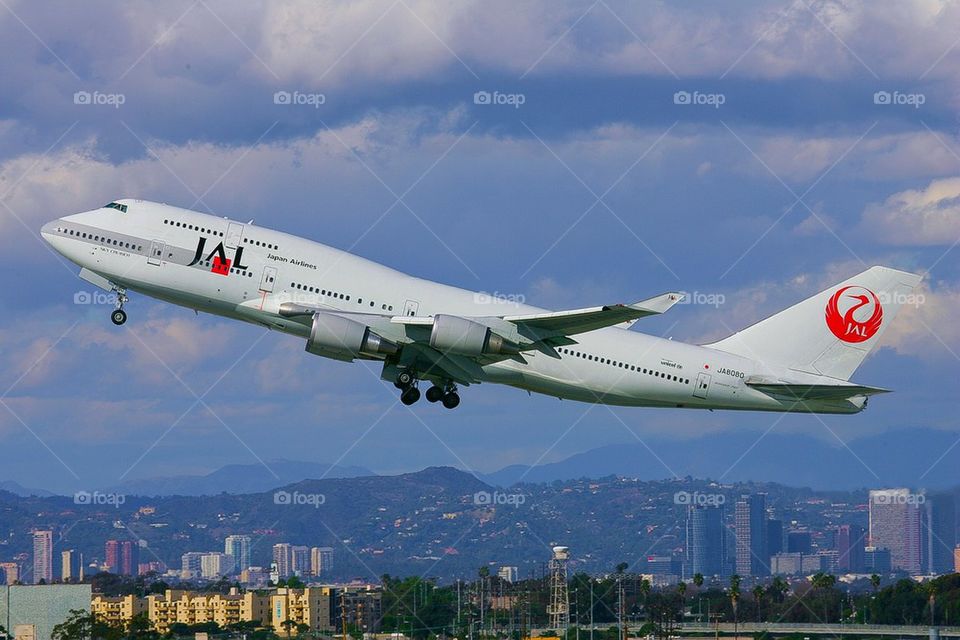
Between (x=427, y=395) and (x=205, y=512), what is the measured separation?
12485 cm

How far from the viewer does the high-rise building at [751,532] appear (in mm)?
103375

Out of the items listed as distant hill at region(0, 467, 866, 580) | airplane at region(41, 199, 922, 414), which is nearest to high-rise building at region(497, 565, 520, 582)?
distant hill at region(0, 467, 866, 580)

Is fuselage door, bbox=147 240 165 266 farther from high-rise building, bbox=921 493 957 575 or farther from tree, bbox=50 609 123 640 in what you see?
high-rise building, bbox=921 493 957 575

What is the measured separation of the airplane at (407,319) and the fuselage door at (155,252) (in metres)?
0.05

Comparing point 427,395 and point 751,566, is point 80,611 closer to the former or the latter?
point 427,395

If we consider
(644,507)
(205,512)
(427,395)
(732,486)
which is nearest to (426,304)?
(427,395)

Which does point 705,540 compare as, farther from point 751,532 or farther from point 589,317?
point 589,317

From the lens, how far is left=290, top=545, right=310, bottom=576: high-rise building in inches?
4311

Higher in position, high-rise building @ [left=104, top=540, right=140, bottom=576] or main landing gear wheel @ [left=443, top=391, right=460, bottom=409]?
main landing gear wheel @ [left=443, top=391, right=460, bottom=409]

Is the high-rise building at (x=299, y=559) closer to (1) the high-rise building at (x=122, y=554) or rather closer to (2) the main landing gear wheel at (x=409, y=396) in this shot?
(1) the high-rise building at (x=122, y=554)

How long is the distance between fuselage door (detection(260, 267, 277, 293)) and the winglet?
12.1 meters

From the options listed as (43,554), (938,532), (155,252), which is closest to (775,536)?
(938,532)

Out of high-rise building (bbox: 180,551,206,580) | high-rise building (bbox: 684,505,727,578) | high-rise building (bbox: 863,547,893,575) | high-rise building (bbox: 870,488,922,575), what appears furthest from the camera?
high-rise building (bbox: 180,551,206,580)

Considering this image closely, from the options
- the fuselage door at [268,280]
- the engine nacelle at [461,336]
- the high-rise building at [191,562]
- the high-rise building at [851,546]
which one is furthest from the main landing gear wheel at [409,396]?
the high-rise building at [191,562]
